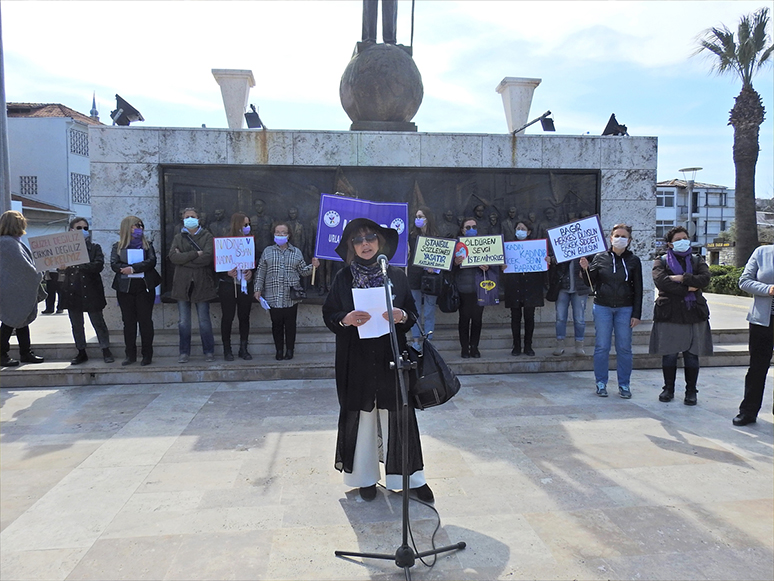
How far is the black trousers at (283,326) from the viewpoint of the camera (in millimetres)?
7578

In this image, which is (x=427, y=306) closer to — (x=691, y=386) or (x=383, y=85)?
(x=691, y=386)

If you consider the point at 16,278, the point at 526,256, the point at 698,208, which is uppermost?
the point at 698,208

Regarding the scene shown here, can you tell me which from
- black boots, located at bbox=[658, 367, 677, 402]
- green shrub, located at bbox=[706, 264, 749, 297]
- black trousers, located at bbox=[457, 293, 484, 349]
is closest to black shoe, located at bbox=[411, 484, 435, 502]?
black boots, located at bbox=[658, 367, 677, 402]

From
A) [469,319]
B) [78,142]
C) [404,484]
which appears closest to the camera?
[404,484]

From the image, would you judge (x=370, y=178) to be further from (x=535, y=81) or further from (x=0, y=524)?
(x=0, y=524)

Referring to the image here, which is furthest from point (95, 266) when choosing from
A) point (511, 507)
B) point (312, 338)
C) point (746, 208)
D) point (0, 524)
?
point (746, 208)

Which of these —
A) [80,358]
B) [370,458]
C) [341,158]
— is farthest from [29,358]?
[370,458]

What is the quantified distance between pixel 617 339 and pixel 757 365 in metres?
1.41

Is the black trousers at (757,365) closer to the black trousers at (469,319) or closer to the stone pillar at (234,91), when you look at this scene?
the black trousers at (469,319)

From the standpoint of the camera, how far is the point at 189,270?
24.4ft

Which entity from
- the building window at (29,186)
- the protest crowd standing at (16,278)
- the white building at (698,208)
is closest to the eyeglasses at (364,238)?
the protest crowd standing at (16,278)

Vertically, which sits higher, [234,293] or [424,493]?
[234,293]

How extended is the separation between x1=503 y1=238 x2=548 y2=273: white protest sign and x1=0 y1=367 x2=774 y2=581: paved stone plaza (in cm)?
228

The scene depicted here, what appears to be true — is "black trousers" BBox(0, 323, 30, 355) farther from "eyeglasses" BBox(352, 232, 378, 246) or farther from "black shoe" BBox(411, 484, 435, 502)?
"black shoe" BBox(411, 484, 435, 502)
